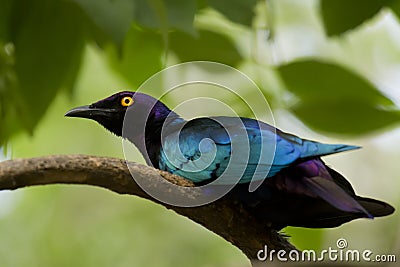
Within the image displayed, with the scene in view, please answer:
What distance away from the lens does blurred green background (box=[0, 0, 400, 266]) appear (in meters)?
0.62

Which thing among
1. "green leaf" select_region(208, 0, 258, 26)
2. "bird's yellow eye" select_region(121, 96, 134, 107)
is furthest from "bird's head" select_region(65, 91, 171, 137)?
"green leaf" select_region(208, 0, 258, 26)

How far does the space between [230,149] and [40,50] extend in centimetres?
22

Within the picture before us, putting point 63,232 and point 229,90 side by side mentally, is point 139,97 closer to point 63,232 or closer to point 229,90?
point 229,90

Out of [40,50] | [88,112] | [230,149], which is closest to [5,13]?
[40,50]

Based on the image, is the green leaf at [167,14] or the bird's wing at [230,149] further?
the green leaf at [167,14]

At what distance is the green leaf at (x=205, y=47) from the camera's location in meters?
0.71

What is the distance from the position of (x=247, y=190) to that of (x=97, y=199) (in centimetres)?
40

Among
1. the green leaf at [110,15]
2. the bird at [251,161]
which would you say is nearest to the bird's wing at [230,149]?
the bird at [251,161]

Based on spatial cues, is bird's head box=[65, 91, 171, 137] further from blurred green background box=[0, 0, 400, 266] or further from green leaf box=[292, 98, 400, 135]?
green leaf box=[292, 98, 400, 135]

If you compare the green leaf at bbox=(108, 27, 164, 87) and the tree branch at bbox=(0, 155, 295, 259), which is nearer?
the tree branch at bbox=(0, 155, 295, 259)

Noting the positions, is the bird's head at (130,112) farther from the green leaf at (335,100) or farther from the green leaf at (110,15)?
the green leaf at (335,100)

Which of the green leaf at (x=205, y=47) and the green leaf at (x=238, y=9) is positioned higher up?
the green leaf at (x=205, y=47)

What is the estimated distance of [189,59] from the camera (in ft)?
2.33

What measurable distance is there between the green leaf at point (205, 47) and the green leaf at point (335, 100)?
0.06 m
